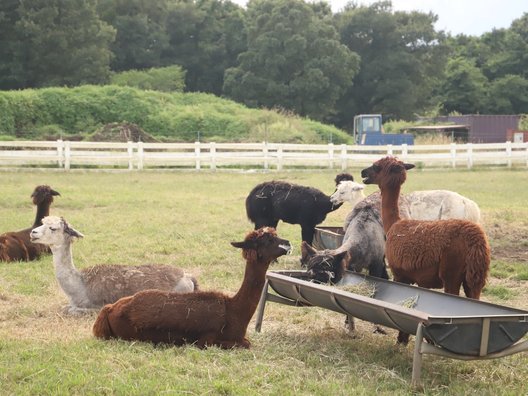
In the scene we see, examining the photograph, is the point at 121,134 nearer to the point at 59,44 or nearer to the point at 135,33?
the point at 59,44

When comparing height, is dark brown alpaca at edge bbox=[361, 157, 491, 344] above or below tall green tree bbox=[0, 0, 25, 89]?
below

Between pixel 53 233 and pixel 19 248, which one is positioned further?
pixel 19 248

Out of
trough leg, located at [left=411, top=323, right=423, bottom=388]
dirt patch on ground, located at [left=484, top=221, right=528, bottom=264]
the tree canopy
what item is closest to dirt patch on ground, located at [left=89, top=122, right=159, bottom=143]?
the tree canopy

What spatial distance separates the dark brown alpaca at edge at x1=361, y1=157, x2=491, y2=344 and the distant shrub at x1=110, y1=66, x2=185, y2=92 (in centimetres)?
4501

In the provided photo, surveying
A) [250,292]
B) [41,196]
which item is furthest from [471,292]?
[41,196]

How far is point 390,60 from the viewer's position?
62.7 m

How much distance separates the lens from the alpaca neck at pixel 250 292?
634cm


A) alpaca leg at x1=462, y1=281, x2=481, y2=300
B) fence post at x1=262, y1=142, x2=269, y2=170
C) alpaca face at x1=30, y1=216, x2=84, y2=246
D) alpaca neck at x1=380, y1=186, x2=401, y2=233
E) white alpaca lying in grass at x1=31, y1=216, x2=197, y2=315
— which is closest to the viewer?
alpaca leg at x1=462, y1=281, x2=481, y2=300

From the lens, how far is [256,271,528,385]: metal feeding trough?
521 cm

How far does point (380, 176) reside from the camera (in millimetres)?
7875

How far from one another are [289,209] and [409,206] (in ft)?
5.94

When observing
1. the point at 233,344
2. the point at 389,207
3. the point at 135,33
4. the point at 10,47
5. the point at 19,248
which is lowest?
the point at 233,344

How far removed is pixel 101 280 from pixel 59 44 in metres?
43.9

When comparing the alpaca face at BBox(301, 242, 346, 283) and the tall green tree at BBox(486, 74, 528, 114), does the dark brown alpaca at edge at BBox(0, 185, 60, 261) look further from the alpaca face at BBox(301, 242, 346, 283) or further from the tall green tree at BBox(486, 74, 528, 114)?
the tall green tree at BBox(486, 74, 528, 114)
